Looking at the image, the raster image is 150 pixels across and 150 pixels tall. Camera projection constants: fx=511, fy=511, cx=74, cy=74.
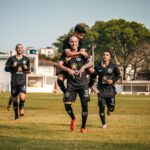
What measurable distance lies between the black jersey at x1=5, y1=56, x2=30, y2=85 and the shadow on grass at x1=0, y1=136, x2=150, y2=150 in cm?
707

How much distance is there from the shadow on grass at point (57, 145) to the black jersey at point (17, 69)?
707cm

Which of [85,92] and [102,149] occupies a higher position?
[85,92]

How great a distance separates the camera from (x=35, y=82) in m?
101

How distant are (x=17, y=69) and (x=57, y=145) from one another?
814 cm

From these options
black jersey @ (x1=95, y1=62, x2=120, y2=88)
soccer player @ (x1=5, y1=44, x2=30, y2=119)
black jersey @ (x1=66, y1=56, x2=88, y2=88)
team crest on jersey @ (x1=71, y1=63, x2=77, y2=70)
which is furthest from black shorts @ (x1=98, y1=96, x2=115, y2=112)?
soccer player @ (x1=5, y1=44, x2=30, y2=119)

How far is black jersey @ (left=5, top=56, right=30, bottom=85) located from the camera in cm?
1706

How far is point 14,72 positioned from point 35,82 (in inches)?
3315

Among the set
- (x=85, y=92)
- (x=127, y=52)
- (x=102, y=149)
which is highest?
(x=127, y=52)

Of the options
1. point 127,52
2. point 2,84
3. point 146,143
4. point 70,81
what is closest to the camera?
point 146,143

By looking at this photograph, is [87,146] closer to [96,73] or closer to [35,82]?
[96,73]

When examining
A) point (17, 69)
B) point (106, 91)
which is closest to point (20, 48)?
point (17, 69)

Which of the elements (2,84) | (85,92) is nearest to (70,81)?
(85,92)

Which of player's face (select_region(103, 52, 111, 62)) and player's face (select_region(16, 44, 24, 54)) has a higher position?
player's face (select_region(16, 44, 24, 54))

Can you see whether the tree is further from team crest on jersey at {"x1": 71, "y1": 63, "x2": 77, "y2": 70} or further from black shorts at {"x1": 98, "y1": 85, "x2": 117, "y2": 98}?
team crest on jersey at {"x1": 71, "y1": 63, "x2": 77, "y2": 70}
